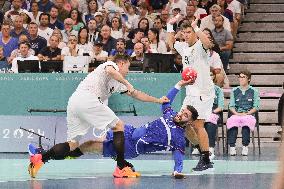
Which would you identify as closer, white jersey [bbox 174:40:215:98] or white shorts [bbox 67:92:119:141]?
white shorts [bbox 67:92:119:141]

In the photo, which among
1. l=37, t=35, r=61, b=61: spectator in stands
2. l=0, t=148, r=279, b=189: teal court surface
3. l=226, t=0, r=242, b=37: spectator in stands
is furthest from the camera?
l=226, t=0, r=242, b=37: spectator in stands

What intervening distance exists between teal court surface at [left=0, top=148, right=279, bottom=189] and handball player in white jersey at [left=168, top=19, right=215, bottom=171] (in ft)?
1.22

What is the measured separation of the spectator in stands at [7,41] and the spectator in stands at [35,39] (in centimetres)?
39

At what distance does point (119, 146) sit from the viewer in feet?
30.4

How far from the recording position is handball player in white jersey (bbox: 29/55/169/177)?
927 centimetres

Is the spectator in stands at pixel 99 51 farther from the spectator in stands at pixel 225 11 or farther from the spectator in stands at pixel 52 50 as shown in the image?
the spectator in stands at pixel 225 11

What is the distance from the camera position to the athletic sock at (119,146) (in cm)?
927

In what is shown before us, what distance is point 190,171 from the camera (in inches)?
408

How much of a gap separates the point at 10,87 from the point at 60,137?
53.7 inches

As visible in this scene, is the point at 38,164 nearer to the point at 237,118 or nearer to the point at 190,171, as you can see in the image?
the point at 190,171

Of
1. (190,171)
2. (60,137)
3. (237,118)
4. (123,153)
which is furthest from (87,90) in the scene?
(237,118)

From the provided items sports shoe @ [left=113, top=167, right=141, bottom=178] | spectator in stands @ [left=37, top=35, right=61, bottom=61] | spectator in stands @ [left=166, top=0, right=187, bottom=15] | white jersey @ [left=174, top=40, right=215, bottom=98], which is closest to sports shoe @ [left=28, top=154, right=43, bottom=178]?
sports shoe @ [left=113, top=167, right=141, bottom=178]

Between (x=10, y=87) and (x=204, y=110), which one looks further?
(x=10, y=87)

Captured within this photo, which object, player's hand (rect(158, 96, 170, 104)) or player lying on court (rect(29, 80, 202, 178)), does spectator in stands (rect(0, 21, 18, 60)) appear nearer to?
player lying on court (rect(29, 80, 202, 178))
